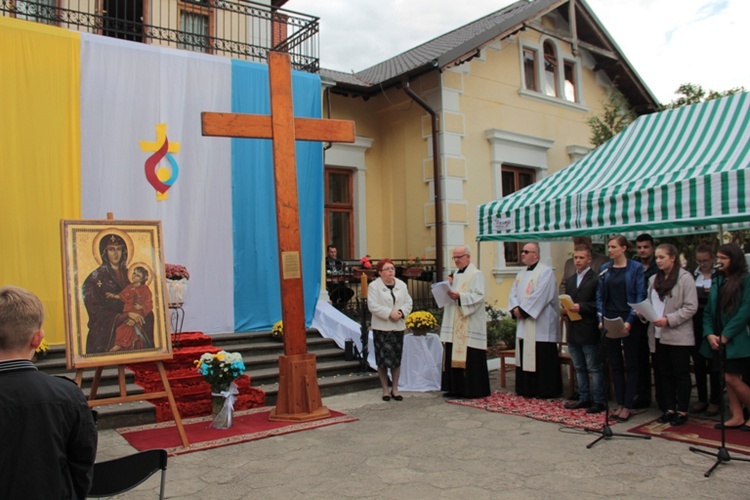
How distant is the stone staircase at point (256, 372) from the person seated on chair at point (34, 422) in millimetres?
4256

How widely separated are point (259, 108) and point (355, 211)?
129 inches

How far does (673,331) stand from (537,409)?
1.63m

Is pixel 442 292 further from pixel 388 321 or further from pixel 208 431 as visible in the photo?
pixel 208 431

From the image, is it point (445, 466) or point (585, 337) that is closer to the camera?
point (445, 466)

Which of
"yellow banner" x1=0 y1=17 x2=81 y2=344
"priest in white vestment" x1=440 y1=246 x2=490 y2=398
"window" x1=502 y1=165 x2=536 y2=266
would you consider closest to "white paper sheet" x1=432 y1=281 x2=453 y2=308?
"priest in white vestment" x1=440 y1=246 x2=490 y2=398

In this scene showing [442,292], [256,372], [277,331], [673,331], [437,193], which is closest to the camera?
[673,331]

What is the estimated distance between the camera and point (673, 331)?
5.52 metres

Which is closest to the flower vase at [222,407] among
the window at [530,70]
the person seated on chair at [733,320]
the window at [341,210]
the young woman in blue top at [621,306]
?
the young woman in blue top at [621,306]

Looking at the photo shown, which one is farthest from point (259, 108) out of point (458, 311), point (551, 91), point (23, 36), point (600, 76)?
point (600, 76)

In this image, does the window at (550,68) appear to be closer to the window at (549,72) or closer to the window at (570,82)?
the window at (549,72)

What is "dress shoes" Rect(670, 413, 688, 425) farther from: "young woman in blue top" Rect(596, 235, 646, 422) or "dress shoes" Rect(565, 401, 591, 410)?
"dress shoes" Rect(565, 401, 591, 410)

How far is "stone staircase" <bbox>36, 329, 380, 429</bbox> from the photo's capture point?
6.09m

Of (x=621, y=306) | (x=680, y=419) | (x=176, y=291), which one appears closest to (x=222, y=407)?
(x=176, y=291)

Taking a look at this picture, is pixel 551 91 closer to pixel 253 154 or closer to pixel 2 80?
pixel 253 154
